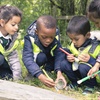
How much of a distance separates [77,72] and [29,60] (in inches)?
20.4

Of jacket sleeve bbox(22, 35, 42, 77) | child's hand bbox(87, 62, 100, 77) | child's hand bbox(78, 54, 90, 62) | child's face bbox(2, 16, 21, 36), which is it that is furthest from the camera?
child's face bbox(2, 16, 21, 36)

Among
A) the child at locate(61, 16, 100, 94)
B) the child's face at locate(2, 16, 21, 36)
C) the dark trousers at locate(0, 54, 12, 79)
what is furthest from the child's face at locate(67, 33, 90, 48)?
the dark trousers at locate(0, 54, 12, 79)

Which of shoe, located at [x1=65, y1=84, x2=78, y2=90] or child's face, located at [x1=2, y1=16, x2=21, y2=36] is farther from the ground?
child's face, located at [x1=2, y1=16, x2=21, y2=36]

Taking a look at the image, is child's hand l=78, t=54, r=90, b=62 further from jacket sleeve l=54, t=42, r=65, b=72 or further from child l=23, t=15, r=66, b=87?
jacket sleeve l=54, t=42, r=65, b=72

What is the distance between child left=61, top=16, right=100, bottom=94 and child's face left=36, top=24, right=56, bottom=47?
6.8 inches

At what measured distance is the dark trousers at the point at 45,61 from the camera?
143 inches

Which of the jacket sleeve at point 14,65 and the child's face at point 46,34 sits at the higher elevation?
the child's face at point 46,34

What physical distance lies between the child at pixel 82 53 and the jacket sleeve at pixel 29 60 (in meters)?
0.29

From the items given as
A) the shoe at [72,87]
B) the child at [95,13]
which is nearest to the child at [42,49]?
the shoe at [72,87]

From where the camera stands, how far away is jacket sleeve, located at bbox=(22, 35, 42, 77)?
11.0 feet

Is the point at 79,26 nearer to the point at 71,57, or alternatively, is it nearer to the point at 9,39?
the point at 71,57

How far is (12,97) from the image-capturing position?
8.17 feet

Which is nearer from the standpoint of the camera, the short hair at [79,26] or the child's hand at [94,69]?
the child's hand at [94,69]

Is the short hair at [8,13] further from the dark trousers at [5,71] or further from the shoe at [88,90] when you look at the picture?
the shoe at [88,90]
